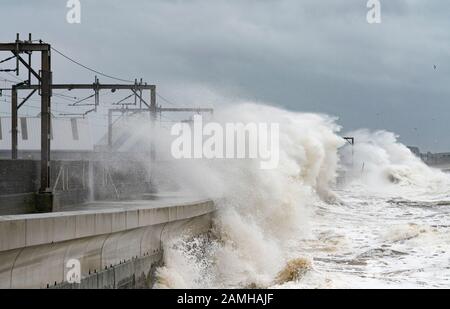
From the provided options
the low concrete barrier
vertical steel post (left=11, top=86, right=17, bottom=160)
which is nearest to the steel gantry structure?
the low concrete barrier

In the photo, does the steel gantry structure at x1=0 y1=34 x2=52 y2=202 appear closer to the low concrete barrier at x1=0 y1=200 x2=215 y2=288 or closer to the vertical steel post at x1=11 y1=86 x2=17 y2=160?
the low concrete barrier at x1=0 y1=200 x2=215 y2=288

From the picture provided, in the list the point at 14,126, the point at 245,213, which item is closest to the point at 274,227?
the point at 245,213

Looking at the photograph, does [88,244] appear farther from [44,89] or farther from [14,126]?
[14,126]

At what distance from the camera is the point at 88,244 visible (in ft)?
36.2

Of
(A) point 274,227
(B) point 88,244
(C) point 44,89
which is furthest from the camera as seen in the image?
Result: (A) point 274,227

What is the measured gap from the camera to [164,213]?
1476 cm

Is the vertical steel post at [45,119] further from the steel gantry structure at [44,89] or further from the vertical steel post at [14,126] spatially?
the vertical steel post at [14,126]

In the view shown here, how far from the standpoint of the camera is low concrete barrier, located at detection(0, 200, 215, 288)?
8.81 m

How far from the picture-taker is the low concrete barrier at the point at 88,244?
347 inches

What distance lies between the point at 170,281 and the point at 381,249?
30.3 ft

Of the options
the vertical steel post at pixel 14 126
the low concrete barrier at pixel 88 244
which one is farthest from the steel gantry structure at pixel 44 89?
the vertical steel post at pixel 14 126

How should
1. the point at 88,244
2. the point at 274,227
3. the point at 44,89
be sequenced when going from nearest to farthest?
the point at 88,244, the point at 44,89, the point at 274,227

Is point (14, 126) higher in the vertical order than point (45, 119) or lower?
higher
